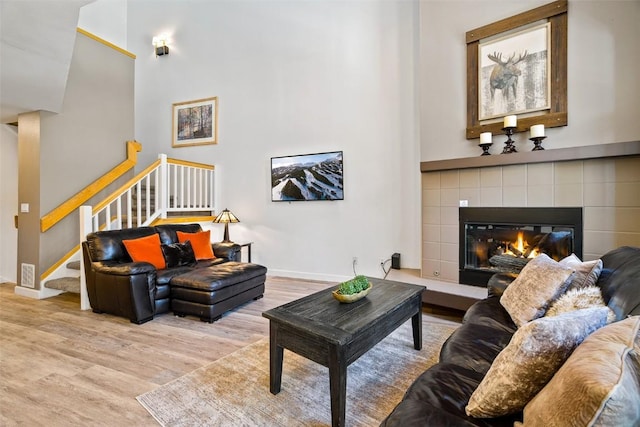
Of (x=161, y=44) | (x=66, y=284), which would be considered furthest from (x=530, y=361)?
(x=161, y=44)

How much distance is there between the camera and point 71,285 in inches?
147

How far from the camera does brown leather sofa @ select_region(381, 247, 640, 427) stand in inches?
39.5

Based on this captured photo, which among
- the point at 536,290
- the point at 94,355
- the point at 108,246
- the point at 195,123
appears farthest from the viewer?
the point at 195,123

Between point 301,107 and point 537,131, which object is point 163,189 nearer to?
point 301,107

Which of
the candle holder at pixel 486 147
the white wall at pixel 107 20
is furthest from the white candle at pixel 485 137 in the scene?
the white wall at pixel 107 20

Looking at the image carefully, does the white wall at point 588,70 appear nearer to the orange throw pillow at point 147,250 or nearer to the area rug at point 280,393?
the area rug at point 280,393

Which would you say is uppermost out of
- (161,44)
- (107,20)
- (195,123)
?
(107,20)

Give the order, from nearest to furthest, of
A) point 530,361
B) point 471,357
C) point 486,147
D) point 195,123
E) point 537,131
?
point 530,361 < point 471,357 < point 537,131 < point 486,147 < point 195,123

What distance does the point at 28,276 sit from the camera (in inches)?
156

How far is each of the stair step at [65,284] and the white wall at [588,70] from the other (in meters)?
4.65

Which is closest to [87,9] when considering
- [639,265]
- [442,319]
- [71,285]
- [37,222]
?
[37,222]

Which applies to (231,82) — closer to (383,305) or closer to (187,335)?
(187,335)

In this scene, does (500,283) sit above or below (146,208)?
below

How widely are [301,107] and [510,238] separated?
11.0 feet
